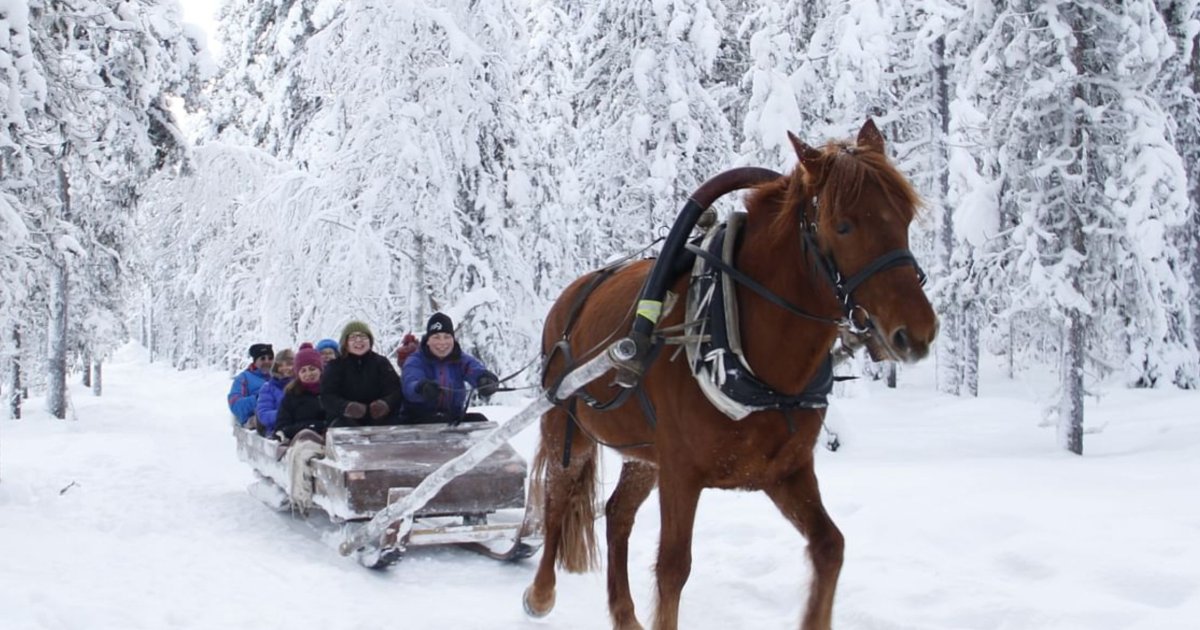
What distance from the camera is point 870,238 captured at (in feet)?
12.1

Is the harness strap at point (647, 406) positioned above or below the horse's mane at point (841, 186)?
below

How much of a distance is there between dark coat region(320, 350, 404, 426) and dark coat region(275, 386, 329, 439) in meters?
0.31

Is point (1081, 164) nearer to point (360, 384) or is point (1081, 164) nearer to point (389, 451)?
point (360, 384)

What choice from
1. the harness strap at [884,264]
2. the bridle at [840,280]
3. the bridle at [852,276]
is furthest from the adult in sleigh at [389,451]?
the harness strap at [884,264]

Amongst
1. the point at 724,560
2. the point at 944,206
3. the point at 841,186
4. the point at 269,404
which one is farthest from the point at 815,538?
the point at 944,206

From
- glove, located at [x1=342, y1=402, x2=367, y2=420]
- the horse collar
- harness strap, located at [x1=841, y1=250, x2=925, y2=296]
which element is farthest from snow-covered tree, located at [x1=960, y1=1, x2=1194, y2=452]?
harness strap, located at [x1=841, y1=250, x2=925, y2=296]

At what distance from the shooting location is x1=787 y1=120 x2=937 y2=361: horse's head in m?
3.48

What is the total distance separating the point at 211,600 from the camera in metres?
6.35

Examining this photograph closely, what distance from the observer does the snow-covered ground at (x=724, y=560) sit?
567 centimetres

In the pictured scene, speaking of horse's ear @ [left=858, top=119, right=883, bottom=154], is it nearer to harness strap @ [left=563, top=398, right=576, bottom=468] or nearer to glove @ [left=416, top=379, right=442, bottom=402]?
harness strap @ [left=563, top=398, right=576, bottom=468]

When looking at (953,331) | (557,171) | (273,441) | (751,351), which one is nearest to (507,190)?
(557,171)

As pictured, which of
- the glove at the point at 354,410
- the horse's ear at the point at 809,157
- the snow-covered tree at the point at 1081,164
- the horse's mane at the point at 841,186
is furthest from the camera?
the snow-covered tree at the point at 1081,164

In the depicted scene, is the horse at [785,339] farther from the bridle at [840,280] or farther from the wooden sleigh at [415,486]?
the wooden sleigh at [415,486]

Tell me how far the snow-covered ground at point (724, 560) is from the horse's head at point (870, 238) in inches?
98.9
